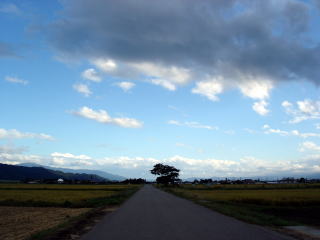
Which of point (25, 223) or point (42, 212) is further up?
point (42, 212)

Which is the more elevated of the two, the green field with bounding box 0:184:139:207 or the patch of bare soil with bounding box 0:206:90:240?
the green field with bounding box 0:184:139:207

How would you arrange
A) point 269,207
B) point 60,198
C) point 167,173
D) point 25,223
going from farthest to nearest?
point 167,173
point 60,198
point 269,207
point 25,223

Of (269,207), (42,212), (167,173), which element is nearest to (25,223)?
(42,212)

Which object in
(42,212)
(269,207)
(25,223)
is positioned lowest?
(25,223)

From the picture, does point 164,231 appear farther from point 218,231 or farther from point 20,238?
point 20,238

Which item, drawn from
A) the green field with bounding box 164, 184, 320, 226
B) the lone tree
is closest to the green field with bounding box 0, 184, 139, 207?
the green field with bounding box 164, 184, 320, 226

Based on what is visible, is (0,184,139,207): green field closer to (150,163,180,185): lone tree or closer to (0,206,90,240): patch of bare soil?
(0,206,90,240): patch of bare soil

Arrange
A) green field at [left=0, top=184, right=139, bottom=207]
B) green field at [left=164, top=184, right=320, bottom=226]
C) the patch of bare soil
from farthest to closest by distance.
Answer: green field at [left=0, top=184, right=139, bottom=207] → green field at [left=164, top=184, right=320, bottom=226] → the patch of bare soil

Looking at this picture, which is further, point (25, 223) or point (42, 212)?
point (42, 212)

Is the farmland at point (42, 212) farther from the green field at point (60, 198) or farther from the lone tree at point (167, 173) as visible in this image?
the lone tree at point (167, 173)

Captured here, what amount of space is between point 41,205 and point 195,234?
81.6ft

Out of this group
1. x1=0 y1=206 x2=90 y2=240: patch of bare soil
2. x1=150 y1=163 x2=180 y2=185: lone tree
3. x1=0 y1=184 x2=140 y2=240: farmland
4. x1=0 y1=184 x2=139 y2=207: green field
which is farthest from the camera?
x1=150 y1=163 x2=180 y2=185: lone tree

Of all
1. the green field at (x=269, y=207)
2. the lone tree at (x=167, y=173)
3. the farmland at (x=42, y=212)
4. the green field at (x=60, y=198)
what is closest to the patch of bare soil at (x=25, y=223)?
the farmland at (x=42, y=212)

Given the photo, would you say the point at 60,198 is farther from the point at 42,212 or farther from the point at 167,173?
the point at 167,173
